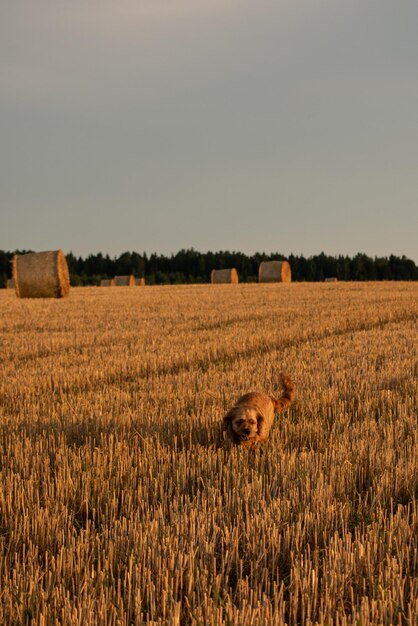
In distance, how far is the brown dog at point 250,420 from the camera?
13.9 ft

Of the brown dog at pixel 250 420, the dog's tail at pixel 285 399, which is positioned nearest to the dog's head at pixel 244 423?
the brown dog at pixel 250 420

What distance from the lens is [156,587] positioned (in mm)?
2496

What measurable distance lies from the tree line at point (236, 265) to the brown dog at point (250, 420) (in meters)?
99.8

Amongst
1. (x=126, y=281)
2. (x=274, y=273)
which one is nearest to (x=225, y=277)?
(x=274, y=273)

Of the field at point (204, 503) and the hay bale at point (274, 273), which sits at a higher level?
the hay bale at point (274, 273)

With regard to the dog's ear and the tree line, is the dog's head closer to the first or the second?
the dog's ear

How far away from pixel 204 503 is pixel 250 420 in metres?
1.04

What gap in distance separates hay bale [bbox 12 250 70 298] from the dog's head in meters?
23.9

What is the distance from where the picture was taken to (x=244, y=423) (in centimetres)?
422

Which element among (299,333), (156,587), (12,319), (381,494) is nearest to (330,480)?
(381,494)

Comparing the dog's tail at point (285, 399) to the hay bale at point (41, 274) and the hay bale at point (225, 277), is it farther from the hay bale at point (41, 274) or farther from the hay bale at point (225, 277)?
the hay bale at point (225, 277)

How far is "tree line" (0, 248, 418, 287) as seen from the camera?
108 meters

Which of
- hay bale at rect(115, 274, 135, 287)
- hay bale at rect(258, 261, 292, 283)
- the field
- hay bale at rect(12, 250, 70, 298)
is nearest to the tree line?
hay bale at rect(115, 274, 135, 287)

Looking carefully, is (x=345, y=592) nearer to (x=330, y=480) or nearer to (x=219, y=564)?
(x=219, y=564)
